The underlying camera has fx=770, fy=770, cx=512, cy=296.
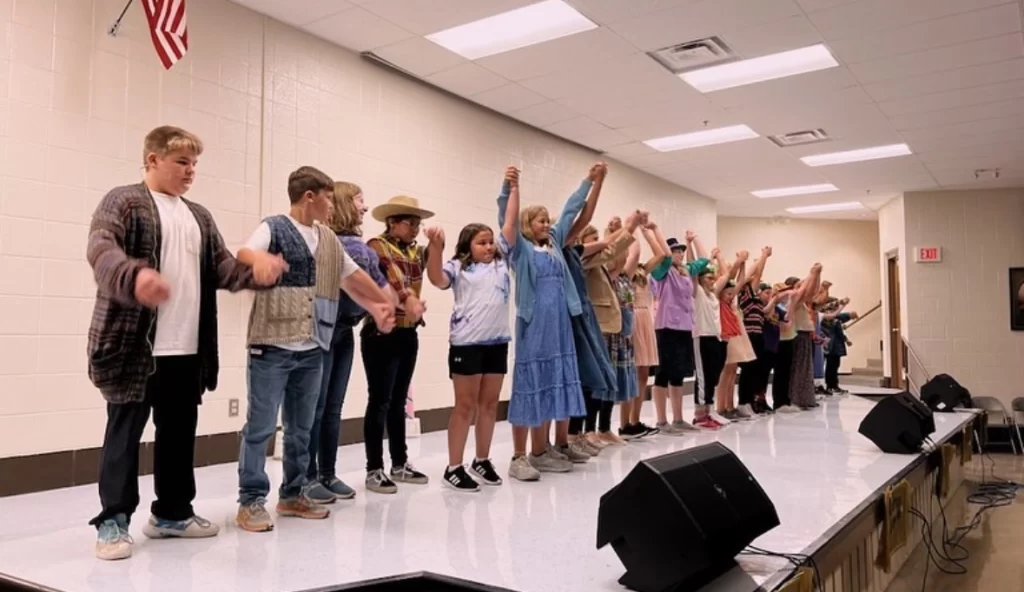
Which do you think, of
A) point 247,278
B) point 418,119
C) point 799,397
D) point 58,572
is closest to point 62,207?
point 247,278

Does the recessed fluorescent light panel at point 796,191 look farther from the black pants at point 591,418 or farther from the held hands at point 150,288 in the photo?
the held hands at point 150,288

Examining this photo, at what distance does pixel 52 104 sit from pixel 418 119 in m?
2.76

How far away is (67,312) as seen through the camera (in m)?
3.88

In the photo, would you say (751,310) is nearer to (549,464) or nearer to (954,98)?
(954,98)

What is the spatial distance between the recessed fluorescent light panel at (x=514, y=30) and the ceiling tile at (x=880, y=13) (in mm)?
1499

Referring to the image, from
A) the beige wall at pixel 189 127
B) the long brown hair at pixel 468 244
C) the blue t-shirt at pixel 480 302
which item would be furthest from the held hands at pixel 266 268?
the beige wall at pixel 189 127

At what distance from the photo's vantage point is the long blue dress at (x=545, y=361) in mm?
3557

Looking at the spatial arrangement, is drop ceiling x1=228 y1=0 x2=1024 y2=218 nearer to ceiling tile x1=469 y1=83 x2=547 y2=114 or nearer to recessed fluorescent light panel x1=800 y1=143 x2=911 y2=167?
ceiling tile x1=469 y1=83 x2=547 y2=114

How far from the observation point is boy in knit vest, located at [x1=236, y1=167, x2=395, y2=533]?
8.89 feet

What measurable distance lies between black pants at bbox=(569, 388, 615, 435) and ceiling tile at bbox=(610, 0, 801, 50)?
2.44 m

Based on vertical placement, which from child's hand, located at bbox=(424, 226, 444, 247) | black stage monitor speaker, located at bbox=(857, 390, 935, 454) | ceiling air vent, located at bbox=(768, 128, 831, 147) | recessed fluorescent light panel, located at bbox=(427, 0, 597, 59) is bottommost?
black stage monitor speaker, located at bbox=(857, 390, 935, 454)

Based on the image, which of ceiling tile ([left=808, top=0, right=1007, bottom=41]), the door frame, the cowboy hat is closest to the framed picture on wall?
the door frame

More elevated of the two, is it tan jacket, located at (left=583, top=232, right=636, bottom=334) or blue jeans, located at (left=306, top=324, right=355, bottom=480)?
tan jacket, located at (left=583, top=232, right=636, bottom=334)

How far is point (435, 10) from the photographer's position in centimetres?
480
